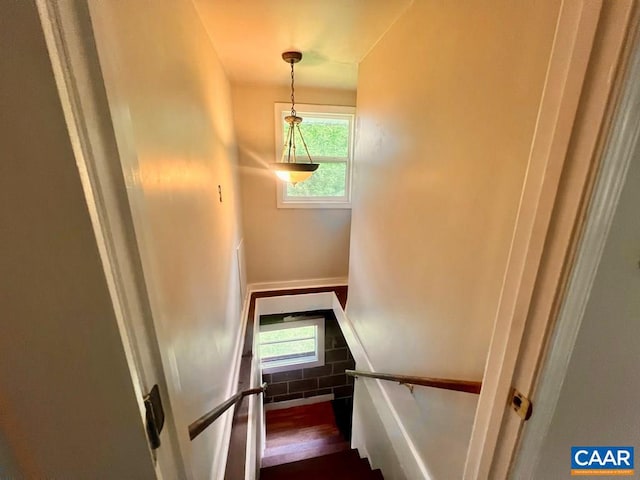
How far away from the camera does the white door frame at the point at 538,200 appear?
20.0 inches

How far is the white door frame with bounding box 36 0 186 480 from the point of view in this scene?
32cm

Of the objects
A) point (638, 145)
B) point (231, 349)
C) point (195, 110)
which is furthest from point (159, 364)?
point (231, 349)

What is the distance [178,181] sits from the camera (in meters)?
1.14

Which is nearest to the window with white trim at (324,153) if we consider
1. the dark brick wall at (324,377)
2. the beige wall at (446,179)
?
the beige wall at (446,179)

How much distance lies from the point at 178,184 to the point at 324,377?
436 cm

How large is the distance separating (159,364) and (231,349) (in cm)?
194

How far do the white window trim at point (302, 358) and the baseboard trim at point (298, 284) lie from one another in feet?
2.85

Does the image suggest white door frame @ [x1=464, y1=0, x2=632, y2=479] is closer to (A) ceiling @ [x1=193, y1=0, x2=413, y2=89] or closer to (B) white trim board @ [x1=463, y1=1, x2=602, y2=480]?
(B) white trim board @ [x1=463, y1=1, x2=602, y2=480]

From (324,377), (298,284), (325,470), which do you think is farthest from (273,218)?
(324,377)

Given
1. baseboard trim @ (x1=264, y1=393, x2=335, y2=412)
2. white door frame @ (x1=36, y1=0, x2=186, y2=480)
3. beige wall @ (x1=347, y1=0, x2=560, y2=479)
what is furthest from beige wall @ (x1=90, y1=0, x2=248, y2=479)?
baseboard trim @ (x1=264, y1=393, x2=335, y2=412)

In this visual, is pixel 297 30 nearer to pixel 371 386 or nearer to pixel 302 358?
pixel 371 386

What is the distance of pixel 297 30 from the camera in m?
1.86

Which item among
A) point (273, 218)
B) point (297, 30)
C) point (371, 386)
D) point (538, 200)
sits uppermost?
point (297, 30)

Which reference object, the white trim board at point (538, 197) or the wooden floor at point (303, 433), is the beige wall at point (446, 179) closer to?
the white trim board at point (538, 197)
